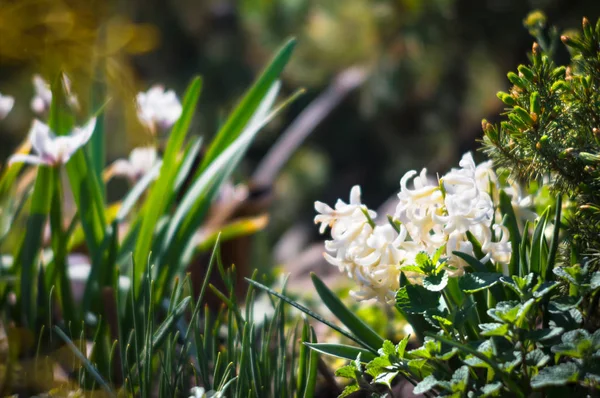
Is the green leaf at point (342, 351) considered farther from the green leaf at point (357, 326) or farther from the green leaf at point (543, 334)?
the green leaf at point (543, 334)

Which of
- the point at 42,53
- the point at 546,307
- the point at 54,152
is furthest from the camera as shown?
the point at 42,53

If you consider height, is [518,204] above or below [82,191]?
below

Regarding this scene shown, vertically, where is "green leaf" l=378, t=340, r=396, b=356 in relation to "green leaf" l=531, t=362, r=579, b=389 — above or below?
above

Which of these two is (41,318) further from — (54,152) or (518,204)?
(518,204)

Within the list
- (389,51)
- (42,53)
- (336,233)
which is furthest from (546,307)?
(389,51)

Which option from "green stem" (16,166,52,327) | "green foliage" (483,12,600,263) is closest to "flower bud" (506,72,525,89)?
"green foliage" (483,12,600,263)

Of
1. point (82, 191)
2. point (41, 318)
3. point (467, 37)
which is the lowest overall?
point (41, 318)

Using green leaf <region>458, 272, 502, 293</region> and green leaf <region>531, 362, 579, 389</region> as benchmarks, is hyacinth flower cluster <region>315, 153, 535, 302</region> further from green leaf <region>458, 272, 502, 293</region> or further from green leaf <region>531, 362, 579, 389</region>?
green leaf <region>531, 362, 579, 389</region>
